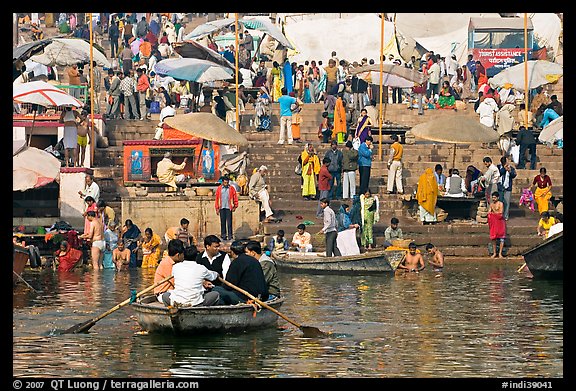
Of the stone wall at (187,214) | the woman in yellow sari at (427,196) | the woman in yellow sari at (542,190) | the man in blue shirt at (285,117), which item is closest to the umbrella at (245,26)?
the man in blue shirt at (285,117)

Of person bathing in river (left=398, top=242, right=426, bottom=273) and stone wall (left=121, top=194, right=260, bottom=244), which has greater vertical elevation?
stone wall (left=121, top=194, right=260, bottom=244)

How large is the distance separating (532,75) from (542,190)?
4.92 metres

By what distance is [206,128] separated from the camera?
29344 millimetres

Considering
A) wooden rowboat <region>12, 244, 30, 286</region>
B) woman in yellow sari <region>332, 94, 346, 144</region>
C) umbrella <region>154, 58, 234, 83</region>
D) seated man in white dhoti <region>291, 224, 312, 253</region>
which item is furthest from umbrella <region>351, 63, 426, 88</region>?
wooden rowboat <region>12, 244, 30, 286</region>

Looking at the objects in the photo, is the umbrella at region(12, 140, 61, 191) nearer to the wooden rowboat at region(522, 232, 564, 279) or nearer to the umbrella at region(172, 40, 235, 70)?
the umbrella at region(172, 40, 235, 70)

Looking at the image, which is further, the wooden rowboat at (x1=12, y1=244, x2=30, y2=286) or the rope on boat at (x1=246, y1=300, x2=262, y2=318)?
the wooden rowboat at (x1=12, y1=244, x2=30, y2=286)

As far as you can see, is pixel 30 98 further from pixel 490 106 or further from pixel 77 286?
pixel 490 106

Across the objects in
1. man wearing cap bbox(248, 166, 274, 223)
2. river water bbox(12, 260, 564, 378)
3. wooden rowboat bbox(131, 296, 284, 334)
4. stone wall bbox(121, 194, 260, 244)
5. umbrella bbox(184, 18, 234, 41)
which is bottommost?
river water bbox(12, 260, 564, 378)

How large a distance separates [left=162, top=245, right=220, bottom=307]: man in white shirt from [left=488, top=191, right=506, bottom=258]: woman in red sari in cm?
1091

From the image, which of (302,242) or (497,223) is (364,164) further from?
(302,242)

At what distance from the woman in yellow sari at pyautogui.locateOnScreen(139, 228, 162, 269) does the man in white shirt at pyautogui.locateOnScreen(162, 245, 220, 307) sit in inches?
358

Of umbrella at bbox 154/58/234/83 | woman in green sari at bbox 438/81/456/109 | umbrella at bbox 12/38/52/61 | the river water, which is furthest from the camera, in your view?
woman in green sari at bbox 438/81/456/109

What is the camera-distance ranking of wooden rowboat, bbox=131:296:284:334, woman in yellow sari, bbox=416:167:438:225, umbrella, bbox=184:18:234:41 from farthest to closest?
umbrella, bbox=184:18:234:41 → woman in yellow sari, bbox=416:167:438:225 → wooden rowboat, bbox=131:296:284:334

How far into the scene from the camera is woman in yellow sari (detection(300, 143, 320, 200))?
30.6 meters
